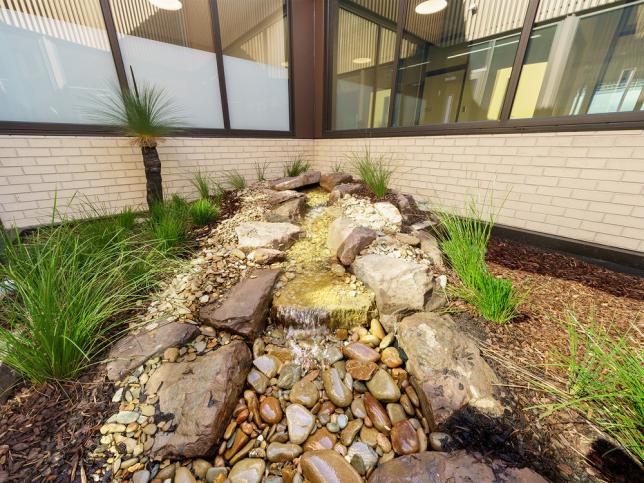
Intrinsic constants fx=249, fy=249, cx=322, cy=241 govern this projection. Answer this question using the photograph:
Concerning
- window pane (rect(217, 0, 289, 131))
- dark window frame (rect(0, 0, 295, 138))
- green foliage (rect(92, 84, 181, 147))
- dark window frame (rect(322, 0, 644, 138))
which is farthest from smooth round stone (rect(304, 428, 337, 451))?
window pane (rect(217, 0, 289, 131))

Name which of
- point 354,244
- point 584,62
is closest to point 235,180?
point 354,244

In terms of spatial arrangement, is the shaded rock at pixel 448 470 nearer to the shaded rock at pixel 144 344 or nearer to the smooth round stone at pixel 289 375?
the smooth round stone at pixel 289 375

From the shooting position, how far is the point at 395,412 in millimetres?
1354

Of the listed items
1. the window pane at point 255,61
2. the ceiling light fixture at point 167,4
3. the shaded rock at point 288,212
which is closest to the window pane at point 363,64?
the window pane at point 255,61

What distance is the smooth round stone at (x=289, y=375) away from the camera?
151 cm

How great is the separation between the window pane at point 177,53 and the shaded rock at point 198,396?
3.16m

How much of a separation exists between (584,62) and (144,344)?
4275mm

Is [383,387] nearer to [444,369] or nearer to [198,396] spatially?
[444,369]

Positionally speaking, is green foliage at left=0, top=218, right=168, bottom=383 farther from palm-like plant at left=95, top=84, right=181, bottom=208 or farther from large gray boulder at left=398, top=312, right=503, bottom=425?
large gray boulder at left=398, top=312, right=503, bottom=425

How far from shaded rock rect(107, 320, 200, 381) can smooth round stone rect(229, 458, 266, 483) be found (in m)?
0.75

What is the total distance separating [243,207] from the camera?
315 cm

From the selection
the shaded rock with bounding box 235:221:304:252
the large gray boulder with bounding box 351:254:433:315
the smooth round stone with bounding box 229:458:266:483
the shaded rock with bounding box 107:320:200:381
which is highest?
the shaded rock with bounding box 235:221:304:252

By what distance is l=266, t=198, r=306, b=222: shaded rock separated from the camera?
2879 millimetres

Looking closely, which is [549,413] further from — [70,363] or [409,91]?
[409,91]
